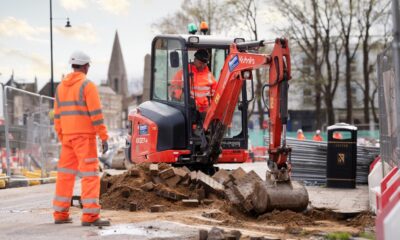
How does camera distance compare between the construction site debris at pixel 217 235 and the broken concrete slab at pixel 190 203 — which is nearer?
the construction site debris at pixel 217 235

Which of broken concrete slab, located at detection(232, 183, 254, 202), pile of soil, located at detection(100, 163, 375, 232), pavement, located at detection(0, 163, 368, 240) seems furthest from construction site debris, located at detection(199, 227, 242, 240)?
broken concrete slab, located at detection(232, 183, 254, 202)

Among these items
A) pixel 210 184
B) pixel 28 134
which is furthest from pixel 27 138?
pixel 210 184

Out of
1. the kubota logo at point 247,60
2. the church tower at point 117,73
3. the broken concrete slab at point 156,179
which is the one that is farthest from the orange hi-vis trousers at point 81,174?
the church tower at point 117,73

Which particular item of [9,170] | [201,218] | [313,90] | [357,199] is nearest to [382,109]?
[357,199]

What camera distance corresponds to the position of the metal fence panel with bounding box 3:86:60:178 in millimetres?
18312

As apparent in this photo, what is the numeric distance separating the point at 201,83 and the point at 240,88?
155cm

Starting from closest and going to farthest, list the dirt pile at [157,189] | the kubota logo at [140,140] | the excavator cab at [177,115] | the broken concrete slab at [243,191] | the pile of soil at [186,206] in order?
the pile of soil at [186,206]
the broken concrete slab at [243,191]
the dirt pile at [157,189]
the excavator cab at [177,115]
the kubota logo at [140,140]

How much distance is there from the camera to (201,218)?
981cm

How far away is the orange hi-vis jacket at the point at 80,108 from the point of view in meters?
9.20

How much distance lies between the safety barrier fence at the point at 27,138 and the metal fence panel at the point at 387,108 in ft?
30.8

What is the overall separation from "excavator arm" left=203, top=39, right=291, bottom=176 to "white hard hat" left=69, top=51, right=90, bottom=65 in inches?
116

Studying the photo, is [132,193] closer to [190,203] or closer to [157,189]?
[157,189]

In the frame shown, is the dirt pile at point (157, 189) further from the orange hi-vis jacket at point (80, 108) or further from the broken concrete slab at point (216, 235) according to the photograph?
the broken concrete slab at point (216, 235)

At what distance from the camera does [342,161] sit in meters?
16.4
